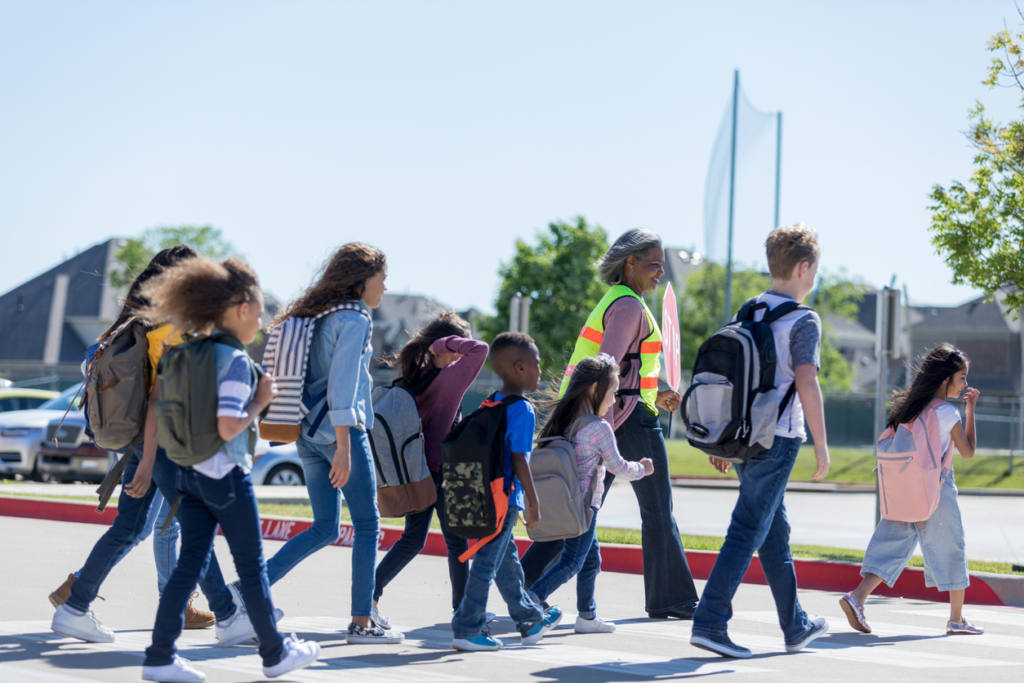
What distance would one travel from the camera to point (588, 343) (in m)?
7.53

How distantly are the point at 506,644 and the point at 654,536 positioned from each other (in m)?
1.32

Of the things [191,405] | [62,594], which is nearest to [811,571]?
[62,594]

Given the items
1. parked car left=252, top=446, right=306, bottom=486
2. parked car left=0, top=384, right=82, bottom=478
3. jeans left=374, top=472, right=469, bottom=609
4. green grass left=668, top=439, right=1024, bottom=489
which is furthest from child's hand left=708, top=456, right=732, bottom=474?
green grass left=668, top=439, right=1024, bottom=489

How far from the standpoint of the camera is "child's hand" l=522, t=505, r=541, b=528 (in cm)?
646

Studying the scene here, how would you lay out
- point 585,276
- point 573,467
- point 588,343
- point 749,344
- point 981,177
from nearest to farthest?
point 749,344 < point 573,467 < point 588,343 < point 981,177 < point 585,276

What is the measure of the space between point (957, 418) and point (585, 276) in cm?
5130

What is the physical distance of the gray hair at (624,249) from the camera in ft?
24.8

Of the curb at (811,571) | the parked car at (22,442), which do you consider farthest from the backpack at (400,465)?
the parked car at (22,442)

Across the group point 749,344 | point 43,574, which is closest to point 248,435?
point 749,344

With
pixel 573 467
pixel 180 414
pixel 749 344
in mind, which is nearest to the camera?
pixel 180 414

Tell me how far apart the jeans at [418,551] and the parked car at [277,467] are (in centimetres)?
1297

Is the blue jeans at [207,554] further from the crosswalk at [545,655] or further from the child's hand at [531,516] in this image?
the child's hand at [531,516]

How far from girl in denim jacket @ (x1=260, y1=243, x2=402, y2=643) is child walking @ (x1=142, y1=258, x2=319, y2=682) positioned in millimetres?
780

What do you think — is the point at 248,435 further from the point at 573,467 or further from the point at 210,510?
the point at 573,467
